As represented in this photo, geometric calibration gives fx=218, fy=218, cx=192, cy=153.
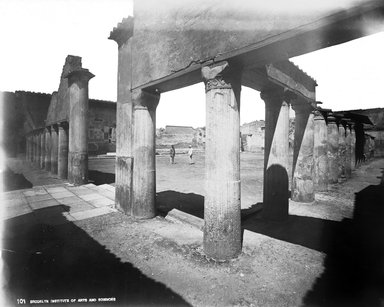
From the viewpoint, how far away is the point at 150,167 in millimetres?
5527

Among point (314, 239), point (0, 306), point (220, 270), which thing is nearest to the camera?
point (0, 306)

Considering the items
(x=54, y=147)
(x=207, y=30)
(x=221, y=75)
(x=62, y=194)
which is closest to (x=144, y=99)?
(x=207, y=30)

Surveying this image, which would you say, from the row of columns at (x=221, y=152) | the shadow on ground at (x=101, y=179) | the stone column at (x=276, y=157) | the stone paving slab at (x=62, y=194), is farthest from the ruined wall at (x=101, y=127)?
the stone column at (x=276, y=157)

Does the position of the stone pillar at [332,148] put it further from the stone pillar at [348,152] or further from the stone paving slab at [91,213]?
the stone paving slab at [91,213]

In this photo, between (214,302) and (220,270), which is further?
(220,270)

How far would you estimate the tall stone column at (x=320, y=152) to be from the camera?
8.43 metres

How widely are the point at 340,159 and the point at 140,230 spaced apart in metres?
11.2

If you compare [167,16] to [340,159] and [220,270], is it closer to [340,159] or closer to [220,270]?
[220,270]

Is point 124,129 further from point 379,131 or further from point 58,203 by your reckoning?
point 379,131

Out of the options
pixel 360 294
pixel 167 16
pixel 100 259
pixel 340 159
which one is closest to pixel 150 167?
pixel 100 259

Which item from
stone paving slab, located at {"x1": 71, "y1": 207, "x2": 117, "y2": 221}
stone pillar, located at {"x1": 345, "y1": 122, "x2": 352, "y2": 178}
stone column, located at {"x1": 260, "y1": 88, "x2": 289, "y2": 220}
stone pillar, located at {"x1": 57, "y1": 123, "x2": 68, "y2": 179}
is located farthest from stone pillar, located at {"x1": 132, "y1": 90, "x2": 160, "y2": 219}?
stone pillar, located at {"x1": 345, "y1": 122, "x2": 352, "y2": 178}

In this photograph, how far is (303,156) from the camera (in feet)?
23.8

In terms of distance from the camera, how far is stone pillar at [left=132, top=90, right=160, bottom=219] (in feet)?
17.7

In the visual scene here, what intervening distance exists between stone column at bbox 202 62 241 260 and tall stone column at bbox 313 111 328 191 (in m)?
5.99
